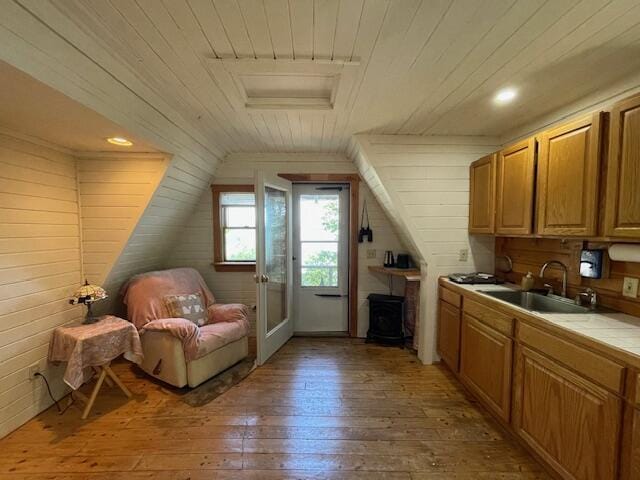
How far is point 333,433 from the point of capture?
190cm

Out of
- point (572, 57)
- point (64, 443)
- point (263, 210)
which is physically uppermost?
point (572, 57)

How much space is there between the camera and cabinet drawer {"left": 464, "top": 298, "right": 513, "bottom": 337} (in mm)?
1817

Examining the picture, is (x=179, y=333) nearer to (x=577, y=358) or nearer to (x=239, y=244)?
(x=239, y=244)

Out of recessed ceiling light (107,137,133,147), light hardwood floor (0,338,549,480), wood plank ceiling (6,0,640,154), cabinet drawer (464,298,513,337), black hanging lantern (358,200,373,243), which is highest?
wood plank ceiling (6,0,640,154)

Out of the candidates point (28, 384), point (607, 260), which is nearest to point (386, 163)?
point (607, 260)

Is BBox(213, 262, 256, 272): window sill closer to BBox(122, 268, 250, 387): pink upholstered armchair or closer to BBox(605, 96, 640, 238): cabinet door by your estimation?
BBox(122, 268, 250, 387): pink upholstered armchair

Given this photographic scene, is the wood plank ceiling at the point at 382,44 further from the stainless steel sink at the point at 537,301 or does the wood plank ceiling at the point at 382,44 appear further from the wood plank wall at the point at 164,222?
the stainless steel sink at the point at 537,301

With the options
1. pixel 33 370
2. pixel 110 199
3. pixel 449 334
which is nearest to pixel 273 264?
pixel 110 199

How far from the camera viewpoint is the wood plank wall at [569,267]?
165 centimetres

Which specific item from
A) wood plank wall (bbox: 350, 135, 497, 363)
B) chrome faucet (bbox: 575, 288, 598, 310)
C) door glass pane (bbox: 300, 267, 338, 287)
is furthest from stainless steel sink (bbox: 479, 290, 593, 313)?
door glass pane (bbox: 300, 267, 338, 287)

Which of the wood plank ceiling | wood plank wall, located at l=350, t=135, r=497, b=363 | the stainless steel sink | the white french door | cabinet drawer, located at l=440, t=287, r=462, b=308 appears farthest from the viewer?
the white french door

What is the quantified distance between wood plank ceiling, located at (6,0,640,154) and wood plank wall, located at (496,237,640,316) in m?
1.02

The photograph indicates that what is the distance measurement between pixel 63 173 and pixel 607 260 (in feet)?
12.8

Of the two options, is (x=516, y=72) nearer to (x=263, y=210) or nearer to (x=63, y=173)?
(x=263, y=210)
